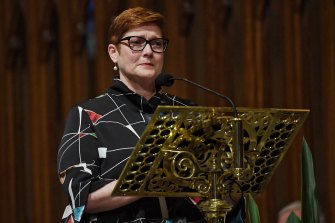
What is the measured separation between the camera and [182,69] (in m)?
4.40

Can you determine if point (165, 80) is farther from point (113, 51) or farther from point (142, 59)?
point (113, 51)

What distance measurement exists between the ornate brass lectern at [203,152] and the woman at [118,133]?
158 millimetres

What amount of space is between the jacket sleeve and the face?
18 centimetres

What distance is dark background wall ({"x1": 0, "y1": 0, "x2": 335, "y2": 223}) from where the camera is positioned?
3.99m

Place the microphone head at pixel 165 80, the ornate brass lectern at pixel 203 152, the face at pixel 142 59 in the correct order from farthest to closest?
the face at pixel 142 59, the microphone head at pixel 165 80, the ornate brass lectern at pixel 203 152

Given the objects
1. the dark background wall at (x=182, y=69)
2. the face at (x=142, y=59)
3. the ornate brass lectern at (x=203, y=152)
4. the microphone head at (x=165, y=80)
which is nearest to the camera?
the ornate brass lectern at (x=203, y=152)

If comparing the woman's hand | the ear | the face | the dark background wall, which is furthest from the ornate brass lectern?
the dark background wall

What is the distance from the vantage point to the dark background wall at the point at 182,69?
3994 millimetres

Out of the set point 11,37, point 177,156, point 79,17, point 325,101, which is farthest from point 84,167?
point 11,37

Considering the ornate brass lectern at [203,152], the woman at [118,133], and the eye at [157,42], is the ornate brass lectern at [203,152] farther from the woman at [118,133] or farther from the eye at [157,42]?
the eye at [157,42]

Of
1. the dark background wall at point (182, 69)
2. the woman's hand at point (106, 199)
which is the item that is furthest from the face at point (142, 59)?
the dark background wall at point (182, 69)

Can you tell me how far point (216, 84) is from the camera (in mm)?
4281

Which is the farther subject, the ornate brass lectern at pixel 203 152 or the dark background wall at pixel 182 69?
the dark background wall at pixel 182 69

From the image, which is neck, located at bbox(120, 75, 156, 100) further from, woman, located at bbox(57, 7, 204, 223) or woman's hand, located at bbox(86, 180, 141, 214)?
woman's hand, located at bbox(86, 180, 141, 214)
